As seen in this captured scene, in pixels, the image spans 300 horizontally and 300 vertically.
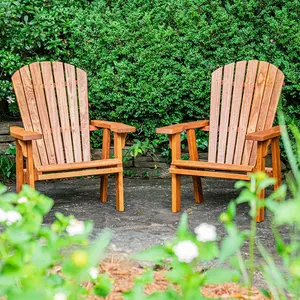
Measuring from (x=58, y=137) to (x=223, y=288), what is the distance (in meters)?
2.45

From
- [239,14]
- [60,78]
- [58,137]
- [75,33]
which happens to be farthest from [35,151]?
[239,14]

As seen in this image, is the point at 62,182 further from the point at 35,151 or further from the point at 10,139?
the point at 35,151

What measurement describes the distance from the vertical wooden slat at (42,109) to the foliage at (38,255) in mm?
2798

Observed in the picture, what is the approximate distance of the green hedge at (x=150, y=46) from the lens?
17.3 feet

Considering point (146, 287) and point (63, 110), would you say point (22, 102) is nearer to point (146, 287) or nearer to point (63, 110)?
point (63, 110)

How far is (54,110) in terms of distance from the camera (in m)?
4.62

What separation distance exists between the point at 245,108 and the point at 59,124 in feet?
4.85

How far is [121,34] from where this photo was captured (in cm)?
543

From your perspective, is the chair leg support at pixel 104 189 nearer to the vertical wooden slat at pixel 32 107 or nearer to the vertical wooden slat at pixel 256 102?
the vertical wooden slat at pixel 32 107

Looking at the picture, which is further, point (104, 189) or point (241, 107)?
point (104, 189)

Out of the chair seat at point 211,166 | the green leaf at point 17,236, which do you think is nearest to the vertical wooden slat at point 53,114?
the chair seat at point 211,166

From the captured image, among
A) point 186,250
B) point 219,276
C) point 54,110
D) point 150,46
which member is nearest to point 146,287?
point 219,276

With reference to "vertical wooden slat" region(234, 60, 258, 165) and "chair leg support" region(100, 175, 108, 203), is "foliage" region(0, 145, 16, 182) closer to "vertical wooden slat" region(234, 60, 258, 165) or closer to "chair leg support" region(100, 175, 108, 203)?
"chair leg support" region(100, 175, 108, 203)

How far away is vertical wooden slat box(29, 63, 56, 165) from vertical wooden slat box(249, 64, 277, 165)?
1.56 meters
